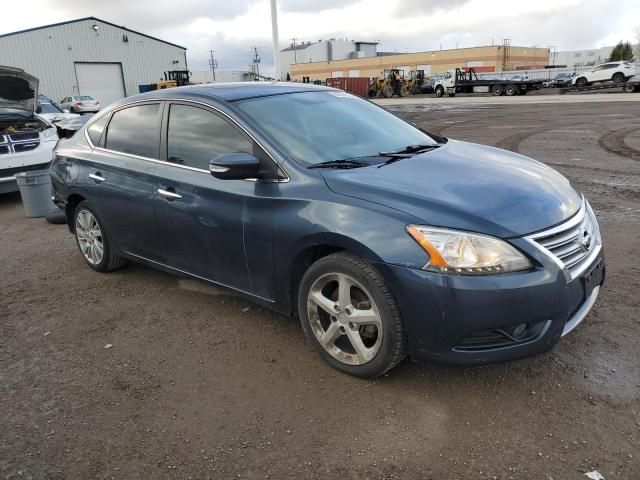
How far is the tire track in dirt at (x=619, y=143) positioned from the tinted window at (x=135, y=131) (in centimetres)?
887

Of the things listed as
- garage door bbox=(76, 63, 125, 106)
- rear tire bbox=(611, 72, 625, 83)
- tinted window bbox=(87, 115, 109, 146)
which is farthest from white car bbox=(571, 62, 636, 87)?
tinted window bbox=(87, 115, 109, 146)

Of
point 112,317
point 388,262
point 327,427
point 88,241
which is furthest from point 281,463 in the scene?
point 88,241

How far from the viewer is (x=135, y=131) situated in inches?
171

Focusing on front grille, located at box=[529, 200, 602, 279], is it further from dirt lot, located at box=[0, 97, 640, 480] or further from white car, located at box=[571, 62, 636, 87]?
white car, located at box=[571, 62, 636, 87]

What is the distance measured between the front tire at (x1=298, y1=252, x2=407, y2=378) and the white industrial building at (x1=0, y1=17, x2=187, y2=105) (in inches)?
1632

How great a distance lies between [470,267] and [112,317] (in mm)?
2880

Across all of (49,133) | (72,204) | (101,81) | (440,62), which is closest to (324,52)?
(440,62)

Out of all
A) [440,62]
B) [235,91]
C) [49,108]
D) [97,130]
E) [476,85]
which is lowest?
[476,85]

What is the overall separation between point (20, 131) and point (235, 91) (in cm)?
638

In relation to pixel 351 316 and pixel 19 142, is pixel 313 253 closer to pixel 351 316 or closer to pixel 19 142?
pixel 351 316

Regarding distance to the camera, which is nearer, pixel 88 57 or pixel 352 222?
pixel 352 222

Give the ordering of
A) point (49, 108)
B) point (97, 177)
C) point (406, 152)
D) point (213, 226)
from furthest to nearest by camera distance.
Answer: point (49, 108), point (97, 177), point (406, 152), point (213, 226)

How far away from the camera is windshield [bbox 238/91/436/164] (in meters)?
3.44

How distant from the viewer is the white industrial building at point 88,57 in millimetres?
38594
